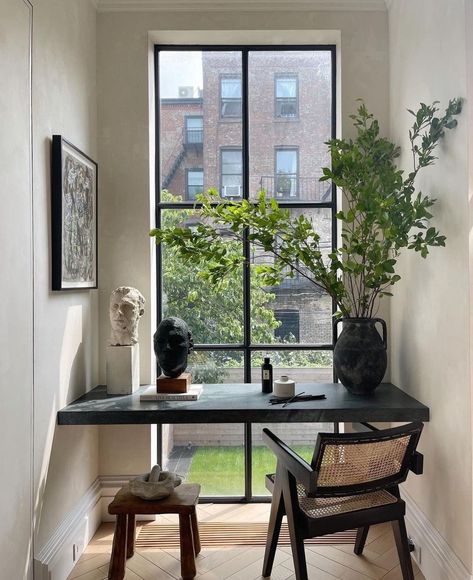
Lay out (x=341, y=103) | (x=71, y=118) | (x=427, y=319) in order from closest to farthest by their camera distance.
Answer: (x=427, y=319), (x=71, y=118), (x=341, y=103)

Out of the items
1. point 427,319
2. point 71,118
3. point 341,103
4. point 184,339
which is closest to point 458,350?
point 427,319

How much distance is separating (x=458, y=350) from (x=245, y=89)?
7.10 feet

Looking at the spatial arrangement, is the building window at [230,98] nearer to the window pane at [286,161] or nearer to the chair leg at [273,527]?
the window pane at [286,161]

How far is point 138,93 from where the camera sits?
310cm

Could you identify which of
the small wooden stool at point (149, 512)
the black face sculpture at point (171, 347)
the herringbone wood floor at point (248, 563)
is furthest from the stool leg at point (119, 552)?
the black face sculpture at point (171, 347)

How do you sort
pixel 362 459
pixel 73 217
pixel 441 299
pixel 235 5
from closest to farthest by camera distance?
pixel 362 459
pixel 441 299
pixel 73 217
pixel 235 5

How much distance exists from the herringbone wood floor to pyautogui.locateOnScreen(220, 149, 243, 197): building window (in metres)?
2.17

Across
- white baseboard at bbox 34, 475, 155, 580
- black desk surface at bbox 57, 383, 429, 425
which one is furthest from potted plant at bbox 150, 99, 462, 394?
white baseboard at bbox 34, 475, 155, 580

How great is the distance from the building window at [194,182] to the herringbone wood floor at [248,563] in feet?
7.09

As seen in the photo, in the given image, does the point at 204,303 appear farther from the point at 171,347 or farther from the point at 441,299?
the point at 441,299

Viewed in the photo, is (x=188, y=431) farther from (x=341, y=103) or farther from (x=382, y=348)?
(x=341, y=103)

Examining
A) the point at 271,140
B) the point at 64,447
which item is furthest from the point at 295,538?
the point at 271,140

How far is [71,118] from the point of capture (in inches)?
104

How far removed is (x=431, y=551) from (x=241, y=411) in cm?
113
